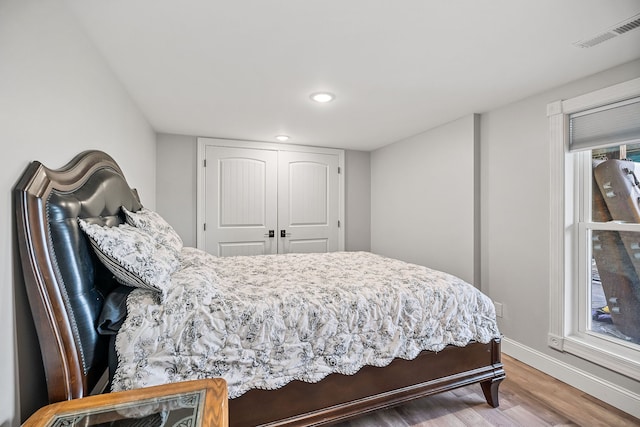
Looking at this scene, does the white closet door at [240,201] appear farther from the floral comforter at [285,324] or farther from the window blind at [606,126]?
the window blind at [606,126]

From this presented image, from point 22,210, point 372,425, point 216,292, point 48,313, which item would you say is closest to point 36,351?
point 48,313

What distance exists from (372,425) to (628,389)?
1.70 metres

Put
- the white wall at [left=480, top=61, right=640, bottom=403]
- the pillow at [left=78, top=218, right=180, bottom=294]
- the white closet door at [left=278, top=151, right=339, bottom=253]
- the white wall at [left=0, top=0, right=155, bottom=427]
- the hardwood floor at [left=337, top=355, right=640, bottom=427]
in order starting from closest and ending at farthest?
the white wall at [left=0, top=0, right=155, bottom=427]
the pillow at [left=78, top=218, right=180, bottom=294]
the hardwood floor at [left=337, top=355, right=640, bottom=427]
the white wall at [left=480, top=61, right=640, bottom=403]
the white closet door at [left=278, top=151, right=339, bottom=253]

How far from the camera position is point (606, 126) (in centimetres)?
208

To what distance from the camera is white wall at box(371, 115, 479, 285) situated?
2994mm

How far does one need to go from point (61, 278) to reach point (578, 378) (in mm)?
3184

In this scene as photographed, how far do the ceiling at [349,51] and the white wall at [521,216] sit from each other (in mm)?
166

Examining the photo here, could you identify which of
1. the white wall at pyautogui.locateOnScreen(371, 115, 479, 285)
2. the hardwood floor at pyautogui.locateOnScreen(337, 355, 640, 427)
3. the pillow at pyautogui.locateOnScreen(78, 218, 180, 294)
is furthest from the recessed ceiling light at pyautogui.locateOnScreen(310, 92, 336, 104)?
the hardwood floor at pyautogui.locateOnScreen(337, 355, 640, 427)

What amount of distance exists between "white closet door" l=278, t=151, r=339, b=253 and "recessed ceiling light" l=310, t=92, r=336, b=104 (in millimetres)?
1742

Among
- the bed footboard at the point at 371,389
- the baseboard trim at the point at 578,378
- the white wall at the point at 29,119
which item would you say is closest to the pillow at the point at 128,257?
the white wall at the point at 29,119

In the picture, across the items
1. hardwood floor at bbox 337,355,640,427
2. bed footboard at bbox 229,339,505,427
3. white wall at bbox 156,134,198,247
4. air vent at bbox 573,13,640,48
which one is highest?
air vent at bbox 573,13,640,48

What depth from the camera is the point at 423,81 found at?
7.30 feet

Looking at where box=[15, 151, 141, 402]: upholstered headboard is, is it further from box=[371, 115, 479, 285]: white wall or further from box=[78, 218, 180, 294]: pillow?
box=[371, 115, 479, 285]: white wall

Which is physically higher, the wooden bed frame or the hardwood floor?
the wooden bed frame
